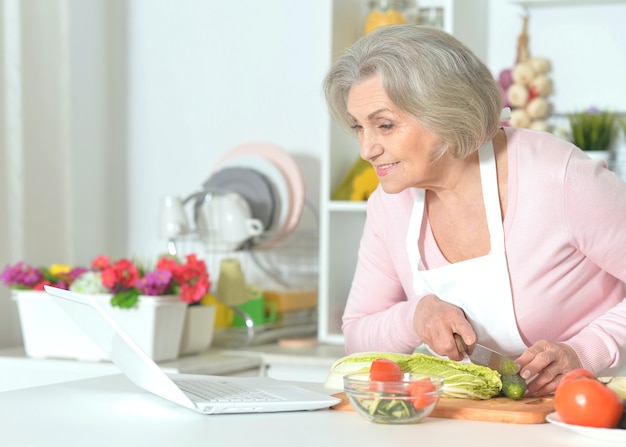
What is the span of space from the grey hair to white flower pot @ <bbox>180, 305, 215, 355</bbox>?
3.26 feet

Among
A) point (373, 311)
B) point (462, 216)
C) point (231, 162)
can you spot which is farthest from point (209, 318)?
point (462, 216)

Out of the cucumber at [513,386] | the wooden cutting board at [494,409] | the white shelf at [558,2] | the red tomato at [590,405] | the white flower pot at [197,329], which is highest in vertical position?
the white shelf at [558,2]

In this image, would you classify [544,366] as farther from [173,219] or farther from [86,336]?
[173,219]

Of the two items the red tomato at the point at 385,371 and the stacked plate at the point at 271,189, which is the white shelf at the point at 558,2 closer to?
the stacked plate at the point at 271,189

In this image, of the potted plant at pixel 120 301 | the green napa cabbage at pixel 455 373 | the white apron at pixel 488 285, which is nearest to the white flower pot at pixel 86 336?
the potted plant at pixel 120 301

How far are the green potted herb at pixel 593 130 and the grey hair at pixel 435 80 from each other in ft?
3.31

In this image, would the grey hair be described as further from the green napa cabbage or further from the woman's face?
the green napa cabbage

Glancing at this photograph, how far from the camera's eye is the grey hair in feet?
5.24

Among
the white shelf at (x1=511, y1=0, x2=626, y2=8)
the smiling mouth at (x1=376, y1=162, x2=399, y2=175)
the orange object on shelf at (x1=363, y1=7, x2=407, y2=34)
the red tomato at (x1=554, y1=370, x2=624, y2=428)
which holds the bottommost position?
the red tomato at (x1=554, y1=370, x2=624, y2=428)

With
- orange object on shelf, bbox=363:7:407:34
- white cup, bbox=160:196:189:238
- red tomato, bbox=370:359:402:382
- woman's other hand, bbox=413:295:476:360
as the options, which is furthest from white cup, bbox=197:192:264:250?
red tomato, bbox=370:359:402:382

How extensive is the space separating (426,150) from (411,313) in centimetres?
27

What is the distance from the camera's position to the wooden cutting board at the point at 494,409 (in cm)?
121

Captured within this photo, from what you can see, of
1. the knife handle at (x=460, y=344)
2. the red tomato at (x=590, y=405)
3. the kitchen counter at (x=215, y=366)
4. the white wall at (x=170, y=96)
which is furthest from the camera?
the white wall at (x=170, y=96)

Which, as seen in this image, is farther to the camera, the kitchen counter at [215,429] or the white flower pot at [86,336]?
the white flower pot at [86,336]
